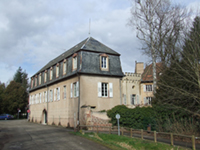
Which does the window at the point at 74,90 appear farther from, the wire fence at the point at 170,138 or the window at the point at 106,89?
the wire fence at the point at 170,138

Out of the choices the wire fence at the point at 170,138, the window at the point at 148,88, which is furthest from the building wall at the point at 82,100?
the window at the point at 148,88

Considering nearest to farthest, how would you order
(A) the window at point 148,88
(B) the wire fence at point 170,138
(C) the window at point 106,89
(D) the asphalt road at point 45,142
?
(B) the wire fence at point 170,138, (D) the asphalt road at point 45,142, (C) the window at point 106,89, (A) the window at point 148,88

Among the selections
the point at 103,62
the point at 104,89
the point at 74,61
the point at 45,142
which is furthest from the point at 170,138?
the point at 74,61

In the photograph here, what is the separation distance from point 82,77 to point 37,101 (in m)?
16.6

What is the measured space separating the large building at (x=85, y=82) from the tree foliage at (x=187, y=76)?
367 inches

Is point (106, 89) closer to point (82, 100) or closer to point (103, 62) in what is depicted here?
point (103, 62)

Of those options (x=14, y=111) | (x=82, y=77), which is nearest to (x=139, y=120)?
(x=82, y=77)

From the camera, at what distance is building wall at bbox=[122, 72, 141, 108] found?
3947 cm

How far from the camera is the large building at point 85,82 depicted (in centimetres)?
2270

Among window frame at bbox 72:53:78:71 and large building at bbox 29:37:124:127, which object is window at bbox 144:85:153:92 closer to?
large building at bbox 29:37:124:127

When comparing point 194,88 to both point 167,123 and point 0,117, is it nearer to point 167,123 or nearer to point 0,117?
point 167,123

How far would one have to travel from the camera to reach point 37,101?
36.5m

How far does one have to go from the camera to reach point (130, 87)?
40.6 metres

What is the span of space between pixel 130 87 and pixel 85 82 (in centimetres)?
1910
